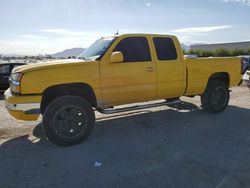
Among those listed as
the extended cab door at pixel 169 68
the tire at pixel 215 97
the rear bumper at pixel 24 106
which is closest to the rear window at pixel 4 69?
the rear bumper at pixel 24 106

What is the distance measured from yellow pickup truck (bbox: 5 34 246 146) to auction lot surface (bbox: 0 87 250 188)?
55 centimetres

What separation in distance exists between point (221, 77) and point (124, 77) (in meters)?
3.38

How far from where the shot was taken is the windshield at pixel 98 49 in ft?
18.4

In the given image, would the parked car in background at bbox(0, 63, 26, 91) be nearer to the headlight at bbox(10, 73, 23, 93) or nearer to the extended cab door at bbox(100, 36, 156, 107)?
the headlight at bbox(10, 73, 23, 93)

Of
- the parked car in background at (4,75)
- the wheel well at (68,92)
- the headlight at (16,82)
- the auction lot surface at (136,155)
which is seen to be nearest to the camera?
the auction lot surface at (136,155)

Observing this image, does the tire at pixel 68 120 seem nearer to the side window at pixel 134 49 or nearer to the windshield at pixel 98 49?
the windshield at pixel 98 49

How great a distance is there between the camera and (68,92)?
532 cm

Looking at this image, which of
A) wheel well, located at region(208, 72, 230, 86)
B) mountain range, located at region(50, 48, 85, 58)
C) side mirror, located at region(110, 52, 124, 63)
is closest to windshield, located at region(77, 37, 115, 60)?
side mirror, located at region(110, 52, 124, 63)

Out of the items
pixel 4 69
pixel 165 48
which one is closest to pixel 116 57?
pixel 165 48

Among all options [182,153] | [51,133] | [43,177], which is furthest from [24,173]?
[182,153]

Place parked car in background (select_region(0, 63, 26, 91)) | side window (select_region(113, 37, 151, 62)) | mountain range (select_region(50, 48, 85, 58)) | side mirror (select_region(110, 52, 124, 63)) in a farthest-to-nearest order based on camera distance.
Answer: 1. parked car in background (select_region(0, 63, 26, 91))
2. mountain range (select_region(50, 48, 85, 58))
3. side window (select_region(113, 37, 151, 62))
4. side mirror (select_region(110, 52, 124, 63))

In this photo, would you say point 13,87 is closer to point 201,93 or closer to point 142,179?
point 142,179

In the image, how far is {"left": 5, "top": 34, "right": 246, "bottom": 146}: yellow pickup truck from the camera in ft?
15.9

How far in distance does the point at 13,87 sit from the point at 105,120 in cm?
266
